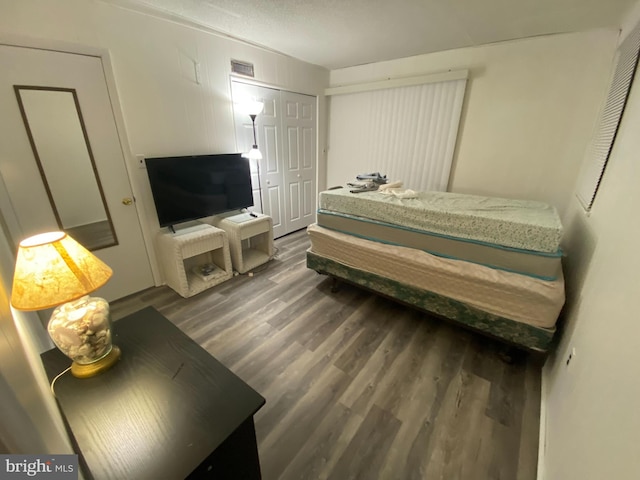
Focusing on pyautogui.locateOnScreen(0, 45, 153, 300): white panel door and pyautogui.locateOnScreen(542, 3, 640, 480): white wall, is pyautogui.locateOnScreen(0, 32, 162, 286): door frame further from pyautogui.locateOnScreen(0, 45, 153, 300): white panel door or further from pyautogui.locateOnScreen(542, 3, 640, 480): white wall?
pyautogui.locateOnScreen(542, 3, 640, 480): white wall

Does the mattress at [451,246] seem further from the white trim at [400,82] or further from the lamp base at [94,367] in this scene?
the white trim at [400,82]

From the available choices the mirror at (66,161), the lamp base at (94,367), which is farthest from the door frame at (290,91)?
the lamp base at (94,367)

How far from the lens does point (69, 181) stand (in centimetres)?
207

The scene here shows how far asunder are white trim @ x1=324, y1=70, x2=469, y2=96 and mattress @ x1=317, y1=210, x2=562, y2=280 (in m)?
2.13

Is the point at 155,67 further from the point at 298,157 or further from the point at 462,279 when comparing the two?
the point at 462,279

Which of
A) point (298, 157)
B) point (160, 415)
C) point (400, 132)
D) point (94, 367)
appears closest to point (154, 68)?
point (298, 157)

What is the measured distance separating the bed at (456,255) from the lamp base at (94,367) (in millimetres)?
1787

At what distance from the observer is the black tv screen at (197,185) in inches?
95.6

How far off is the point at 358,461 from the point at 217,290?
196 cm

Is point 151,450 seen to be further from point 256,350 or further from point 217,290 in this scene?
point 217,290

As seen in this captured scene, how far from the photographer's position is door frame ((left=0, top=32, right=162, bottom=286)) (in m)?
1.73

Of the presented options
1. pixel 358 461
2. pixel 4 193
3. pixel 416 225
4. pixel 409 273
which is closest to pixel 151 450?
pixel 358 461

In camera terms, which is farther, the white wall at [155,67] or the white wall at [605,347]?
the white wall at [155,67]

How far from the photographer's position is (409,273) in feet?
6.77
